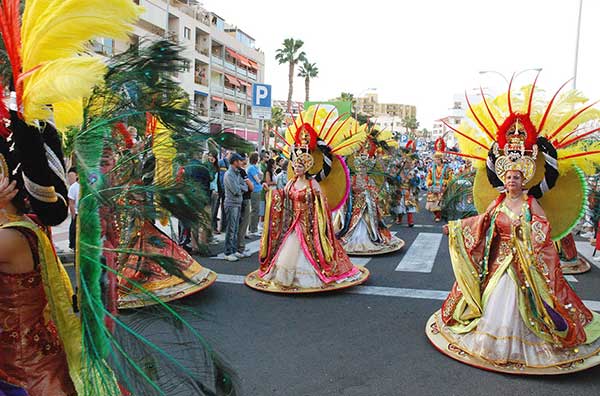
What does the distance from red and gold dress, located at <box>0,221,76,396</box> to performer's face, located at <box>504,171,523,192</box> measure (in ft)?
11.6

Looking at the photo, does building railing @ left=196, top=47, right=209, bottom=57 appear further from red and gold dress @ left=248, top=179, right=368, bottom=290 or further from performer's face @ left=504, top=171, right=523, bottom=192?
performer's face @ left=504, top=171, right=523, bottom=192

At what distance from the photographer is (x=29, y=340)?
179 cm

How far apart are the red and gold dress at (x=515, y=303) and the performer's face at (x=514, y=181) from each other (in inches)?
6.3

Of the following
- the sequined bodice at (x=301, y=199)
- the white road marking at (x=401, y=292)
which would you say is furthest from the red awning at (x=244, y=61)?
the white road marking at (x=401, y=292)

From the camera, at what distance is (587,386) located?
3.57m

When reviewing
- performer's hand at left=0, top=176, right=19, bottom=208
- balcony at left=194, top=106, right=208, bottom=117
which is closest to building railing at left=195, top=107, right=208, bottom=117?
balcony at left=194, top=106, right=208, bottom=117

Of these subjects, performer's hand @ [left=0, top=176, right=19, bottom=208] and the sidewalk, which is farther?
the sidewalk

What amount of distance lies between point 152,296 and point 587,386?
336 centimetres

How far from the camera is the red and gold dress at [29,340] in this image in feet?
5.75

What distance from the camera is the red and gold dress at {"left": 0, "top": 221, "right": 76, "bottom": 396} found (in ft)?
5.75

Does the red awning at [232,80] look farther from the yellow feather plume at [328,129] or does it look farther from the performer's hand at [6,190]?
the performer's hand at [6,190]

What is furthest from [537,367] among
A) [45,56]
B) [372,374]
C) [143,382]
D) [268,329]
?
[45,56]

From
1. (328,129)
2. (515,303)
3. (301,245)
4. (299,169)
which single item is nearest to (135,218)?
(515,303)

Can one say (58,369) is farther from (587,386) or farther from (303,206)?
(303,206)
